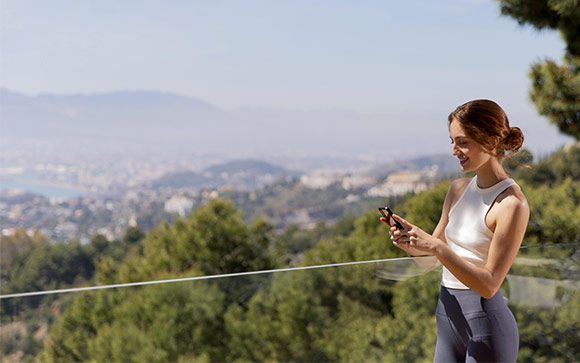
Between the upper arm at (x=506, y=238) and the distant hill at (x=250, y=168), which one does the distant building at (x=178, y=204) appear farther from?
the upper arm at (x=506, y=238)

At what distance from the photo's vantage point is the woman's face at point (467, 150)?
52.6 inches

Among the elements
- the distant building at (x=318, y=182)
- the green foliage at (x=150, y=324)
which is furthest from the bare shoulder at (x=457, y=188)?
the distant building at (x=318, y=182)

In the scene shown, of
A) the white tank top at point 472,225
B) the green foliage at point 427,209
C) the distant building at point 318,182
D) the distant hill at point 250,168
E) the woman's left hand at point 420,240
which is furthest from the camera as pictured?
the distant hill at point 250,168

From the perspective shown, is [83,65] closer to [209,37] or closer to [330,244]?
[209,37]

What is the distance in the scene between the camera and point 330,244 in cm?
1164

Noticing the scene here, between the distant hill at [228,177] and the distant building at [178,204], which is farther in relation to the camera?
the distant hill at [228,177]

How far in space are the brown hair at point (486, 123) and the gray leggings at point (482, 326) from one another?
0.36m

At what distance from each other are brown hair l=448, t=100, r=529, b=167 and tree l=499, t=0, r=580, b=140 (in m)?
4.02

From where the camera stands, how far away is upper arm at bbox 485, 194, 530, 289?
1.23m

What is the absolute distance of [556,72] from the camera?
16.3 ft

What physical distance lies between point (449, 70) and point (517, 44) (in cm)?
781

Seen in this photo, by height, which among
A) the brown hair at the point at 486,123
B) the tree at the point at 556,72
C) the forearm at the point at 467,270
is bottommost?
the forearm at the point at 467,270

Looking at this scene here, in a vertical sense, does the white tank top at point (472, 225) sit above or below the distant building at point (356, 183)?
above

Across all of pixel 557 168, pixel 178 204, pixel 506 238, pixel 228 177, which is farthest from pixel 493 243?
pixel 228 177
